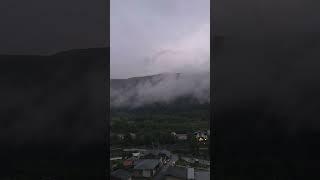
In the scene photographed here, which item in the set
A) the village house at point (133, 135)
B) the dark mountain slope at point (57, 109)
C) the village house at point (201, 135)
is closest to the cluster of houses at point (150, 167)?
the village house at point (133, 135)

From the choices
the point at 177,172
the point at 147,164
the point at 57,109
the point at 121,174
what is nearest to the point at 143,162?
the point at 147,164

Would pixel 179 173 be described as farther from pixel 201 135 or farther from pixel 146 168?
pixel 201 135

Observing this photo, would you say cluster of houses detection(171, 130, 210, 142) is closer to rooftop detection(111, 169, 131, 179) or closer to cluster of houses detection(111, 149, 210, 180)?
cluster of houses detection(111, 149, 210, 180)

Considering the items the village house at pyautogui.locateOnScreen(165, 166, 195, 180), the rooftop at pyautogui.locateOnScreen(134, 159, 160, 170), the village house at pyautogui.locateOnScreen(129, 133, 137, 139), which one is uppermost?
the village house at pyautogui.locateOnScreen(129, 133, 137, 139)

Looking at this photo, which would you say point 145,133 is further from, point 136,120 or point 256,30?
point 256,30

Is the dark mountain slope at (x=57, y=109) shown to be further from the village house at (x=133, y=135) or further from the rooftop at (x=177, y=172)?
the rooftop at (x=177, y=172)

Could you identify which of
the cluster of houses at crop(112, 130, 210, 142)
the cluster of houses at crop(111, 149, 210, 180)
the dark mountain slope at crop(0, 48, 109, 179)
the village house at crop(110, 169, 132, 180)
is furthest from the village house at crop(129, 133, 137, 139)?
the dark mountain slope at crop(0, 48, 109, 179)
